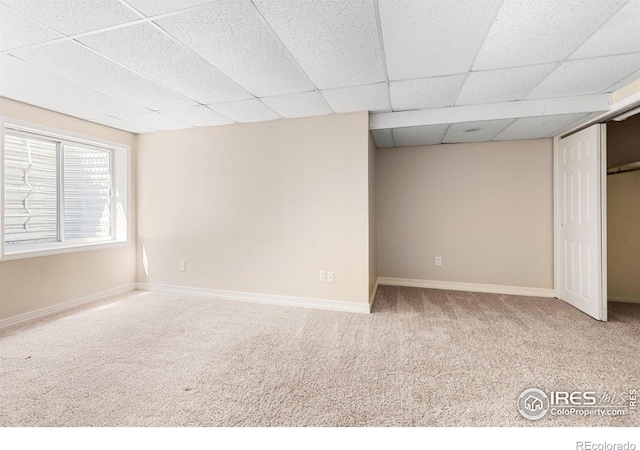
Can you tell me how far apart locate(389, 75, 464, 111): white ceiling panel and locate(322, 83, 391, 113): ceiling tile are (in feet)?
0.30

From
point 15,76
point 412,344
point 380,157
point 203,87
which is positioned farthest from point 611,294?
point 15,76

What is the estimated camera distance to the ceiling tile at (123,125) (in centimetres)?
347

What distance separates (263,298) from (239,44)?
280 cm

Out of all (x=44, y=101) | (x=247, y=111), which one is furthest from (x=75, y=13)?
(x=44, y=101)

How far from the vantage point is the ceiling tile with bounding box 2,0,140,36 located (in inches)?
59.1

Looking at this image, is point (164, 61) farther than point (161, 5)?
Yes

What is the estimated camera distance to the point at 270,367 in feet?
6.78

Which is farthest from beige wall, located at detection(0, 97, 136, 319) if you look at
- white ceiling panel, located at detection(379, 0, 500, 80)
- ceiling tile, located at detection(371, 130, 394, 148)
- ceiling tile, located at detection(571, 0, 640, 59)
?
ceiling tile, located at detection(571, 0, 640, 59)

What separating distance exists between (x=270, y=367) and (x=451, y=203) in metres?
3.47

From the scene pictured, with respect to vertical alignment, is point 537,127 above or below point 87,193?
above

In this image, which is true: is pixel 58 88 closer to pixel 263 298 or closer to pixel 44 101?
pixel 44 101

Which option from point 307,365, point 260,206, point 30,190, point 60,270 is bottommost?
point 307,365

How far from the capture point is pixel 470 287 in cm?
409

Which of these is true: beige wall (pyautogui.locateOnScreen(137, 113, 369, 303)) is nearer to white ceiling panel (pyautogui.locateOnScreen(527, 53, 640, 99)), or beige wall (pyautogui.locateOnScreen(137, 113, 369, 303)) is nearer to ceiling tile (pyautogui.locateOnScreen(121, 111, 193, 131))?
ceiling tile (pyautogui.locateOnScreen(121, 111, 193, 131))
